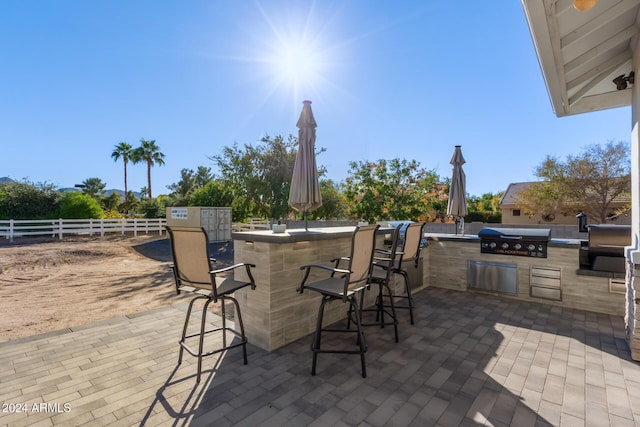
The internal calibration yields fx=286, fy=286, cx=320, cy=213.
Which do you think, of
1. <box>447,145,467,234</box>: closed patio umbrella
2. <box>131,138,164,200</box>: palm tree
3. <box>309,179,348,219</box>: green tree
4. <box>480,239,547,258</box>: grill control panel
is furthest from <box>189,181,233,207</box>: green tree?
<box>480,239,547,258</box>: grill control panel

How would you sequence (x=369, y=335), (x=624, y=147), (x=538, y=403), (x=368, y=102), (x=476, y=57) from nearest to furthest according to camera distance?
(x=538, y=403) → (x=369, y=335) → (x=476, y=57) → (x=368, y=102) → (x=624, y=147)

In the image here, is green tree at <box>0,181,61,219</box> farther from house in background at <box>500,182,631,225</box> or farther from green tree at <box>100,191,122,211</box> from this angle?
house in background at <box>500,182,631,225</box>

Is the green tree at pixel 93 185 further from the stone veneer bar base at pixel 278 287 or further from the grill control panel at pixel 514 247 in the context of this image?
the grill control panel at pixel 514 247

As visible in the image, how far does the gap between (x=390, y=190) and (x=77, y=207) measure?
18146mm

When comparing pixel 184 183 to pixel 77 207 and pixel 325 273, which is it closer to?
pixel 77 207

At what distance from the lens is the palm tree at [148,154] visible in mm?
26875

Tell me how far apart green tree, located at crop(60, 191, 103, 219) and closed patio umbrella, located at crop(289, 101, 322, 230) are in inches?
764

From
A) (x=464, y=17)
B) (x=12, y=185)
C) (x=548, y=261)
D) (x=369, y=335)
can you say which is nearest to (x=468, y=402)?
(x=369, y=335)

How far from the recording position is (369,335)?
3080 millimetres

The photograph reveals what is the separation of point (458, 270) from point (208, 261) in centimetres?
436

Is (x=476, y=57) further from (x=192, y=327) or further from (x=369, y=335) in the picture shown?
(x=192, y=327)

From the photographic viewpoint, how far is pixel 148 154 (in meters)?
27.2

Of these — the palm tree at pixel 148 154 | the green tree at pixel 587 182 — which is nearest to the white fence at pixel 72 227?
the palm tree at pixel 148 154

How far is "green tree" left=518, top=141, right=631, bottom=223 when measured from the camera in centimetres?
1363
